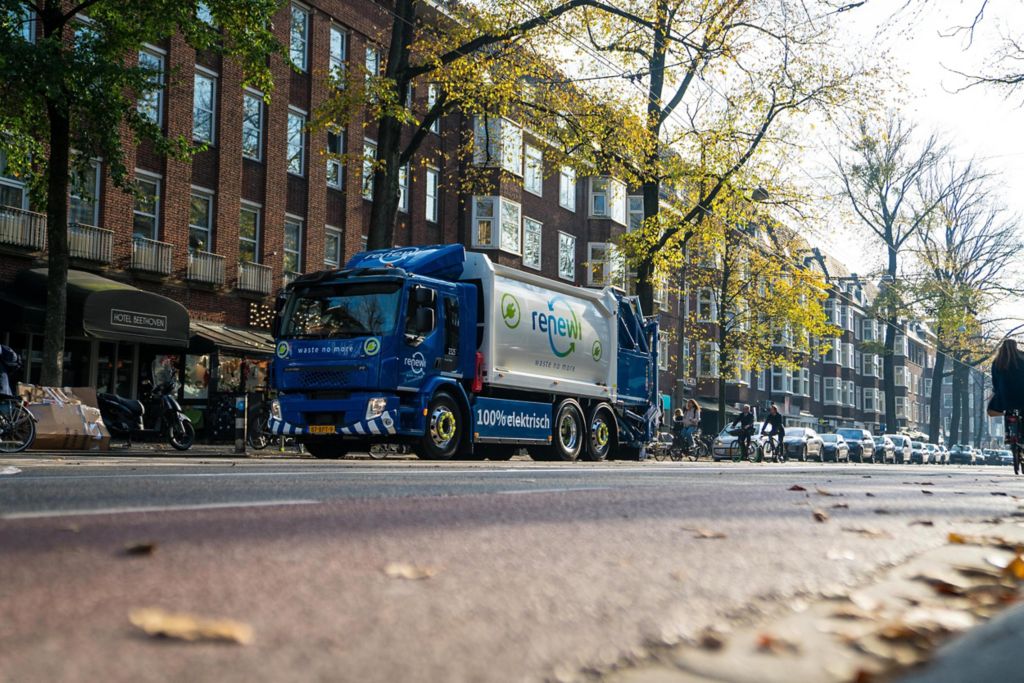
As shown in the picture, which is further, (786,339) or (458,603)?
(786,339)

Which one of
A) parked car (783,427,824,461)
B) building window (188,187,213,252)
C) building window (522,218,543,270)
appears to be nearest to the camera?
building window (188,187,213,252)

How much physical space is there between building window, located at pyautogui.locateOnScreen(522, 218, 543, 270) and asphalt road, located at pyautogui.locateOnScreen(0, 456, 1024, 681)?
35.9m

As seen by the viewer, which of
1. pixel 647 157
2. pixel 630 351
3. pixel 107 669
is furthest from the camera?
pixel 647 157

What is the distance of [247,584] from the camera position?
3.11 m

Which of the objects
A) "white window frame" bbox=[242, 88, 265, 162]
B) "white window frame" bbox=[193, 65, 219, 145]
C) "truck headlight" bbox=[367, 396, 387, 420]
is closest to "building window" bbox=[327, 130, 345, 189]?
"white window frame" bbox=[242, 88, 265, 162]

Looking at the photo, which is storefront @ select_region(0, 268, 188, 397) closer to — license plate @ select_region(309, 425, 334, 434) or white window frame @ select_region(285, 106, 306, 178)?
white window frame @ select_region(285, 106, 306, 178)

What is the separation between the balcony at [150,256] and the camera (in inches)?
1013

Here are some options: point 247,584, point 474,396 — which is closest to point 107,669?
point 247,584

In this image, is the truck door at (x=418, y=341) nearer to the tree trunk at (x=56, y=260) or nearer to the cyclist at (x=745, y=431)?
the tree trunk at (x=56, y=260)

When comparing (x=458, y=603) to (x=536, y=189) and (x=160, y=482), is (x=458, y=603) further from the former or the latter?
(x=536, y=189)

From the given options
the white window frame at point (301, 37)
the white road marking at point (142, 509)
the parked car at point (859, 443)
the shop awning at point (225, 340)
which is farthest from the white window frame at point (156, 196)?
the parked car at point (859, 443)

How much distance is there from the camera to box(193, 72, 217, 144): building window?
28.2 meters

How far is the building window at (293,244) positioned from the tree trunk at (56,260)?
1282 centimetres

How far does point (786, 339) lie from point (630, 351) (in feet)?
74.8
